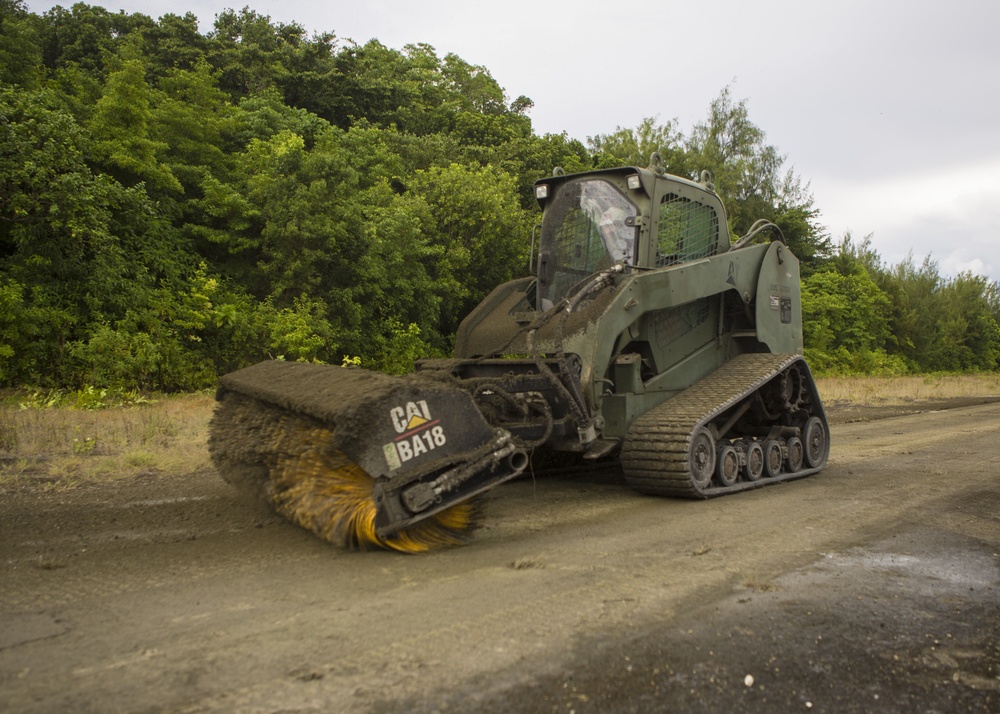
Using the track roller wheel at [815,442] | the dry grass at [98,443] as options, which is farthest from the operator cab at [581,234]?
the dry grass at [98,443]

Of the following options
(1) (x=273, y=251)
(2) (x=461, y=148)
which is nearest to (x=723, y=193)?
(2) (x=461, y=148)

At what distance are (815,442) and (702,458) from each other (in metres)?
2.45

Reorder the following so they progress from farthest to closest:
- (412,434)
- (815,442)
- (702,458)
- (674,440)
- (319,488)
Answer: (815,442) → (702,458) → (674,440) → (319,488) → (412,434)

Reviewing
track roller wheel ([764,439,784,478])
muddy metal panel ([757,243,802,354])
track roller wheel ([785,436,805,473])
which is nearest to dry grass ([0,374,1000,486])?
track roller wheel ([764,439,784,478])

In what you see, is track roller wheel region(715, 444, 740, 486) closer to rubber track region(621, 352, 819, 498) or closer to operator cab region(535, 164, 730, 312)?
rubber track region(621, 352, 819, 498)

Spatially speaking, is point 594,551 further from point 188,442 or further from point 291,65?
point 291,65

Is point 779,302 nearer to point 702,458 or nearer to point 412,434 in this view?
point 702,458

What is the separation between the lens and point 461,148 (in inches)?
1131

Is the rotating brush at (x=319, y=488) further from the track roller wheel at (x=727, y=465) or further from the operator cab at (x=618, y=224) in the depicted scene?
the operator cab at (x=618, y=224)

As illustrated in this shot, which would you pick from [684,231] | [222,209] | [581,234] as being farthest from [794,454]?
[222,209]

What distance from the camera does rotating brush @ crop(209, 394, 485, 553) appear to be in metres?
4.98

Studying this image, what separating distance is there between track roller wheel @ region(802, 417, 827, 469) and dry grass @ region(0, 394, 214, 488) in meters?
5.93

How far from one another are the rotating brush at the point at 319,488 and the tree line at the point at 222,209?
9639 mm

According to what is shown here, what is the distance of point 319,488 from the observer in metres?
5.34
